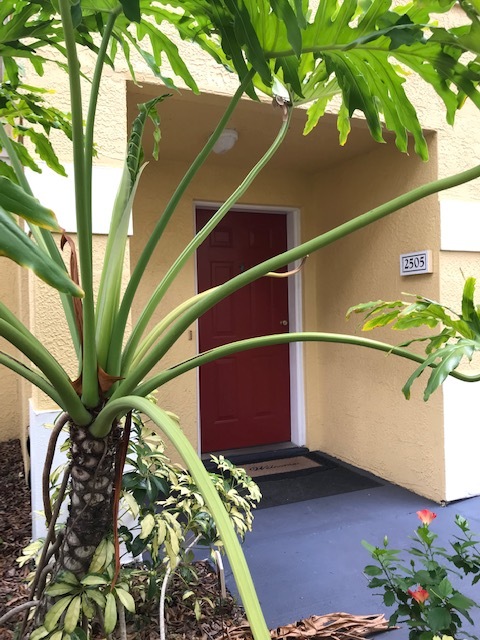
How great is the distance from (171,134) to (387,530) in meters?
2.80

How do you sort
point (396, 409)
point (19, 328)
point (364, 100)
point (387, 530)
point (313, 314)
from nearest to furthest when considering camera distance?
point (19, 328) < point (364, 100) < point (387, 530) < point (396, 409) < point (313, 314)

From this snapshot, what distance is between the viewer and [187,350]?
3.53m

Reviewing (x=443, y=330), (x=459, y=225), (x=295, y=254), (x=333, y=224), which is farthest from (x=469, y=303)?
(x=333, y=224)

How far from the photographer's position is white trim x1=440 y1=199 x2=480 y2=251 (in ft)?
9.50

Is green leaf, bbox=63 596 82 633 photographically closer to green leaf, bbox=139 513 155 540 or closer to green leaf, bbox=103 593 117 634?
green leaf, bbox=103 593 117 634

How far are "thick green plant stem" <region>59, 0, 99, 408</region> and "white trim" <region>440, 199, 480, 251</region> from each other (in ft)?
8.38

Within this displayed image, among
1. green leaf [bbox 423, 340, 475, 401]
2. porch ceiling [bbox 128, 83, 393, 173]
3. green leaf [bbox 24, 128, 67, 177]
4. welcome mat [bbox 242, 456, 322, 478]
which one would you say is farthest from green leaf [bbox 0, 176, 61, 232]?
welcome mat [bbox 242, 456, 322, 478]

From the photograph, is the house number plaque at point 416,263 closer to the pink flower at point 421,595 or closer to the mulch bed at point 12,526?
the pink flower at point 421,595

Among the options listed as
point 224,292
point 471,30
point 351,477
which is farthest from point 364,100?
point 351,477

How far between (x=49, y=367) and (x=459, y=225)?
285 cm

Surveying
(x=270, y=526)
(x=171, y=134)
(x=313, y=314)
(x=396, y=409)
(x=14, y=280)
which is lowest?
(x=270, y=526)

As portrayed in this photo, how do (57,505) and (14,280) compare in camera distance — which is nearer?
(57,505)

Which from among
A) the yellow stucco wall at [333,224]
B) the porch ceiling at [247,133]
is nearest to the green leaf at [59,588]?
Result: the yellow stucco wall at [333,224]

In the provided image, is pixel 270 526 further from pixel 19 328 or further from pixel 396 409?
pixel 19 328
